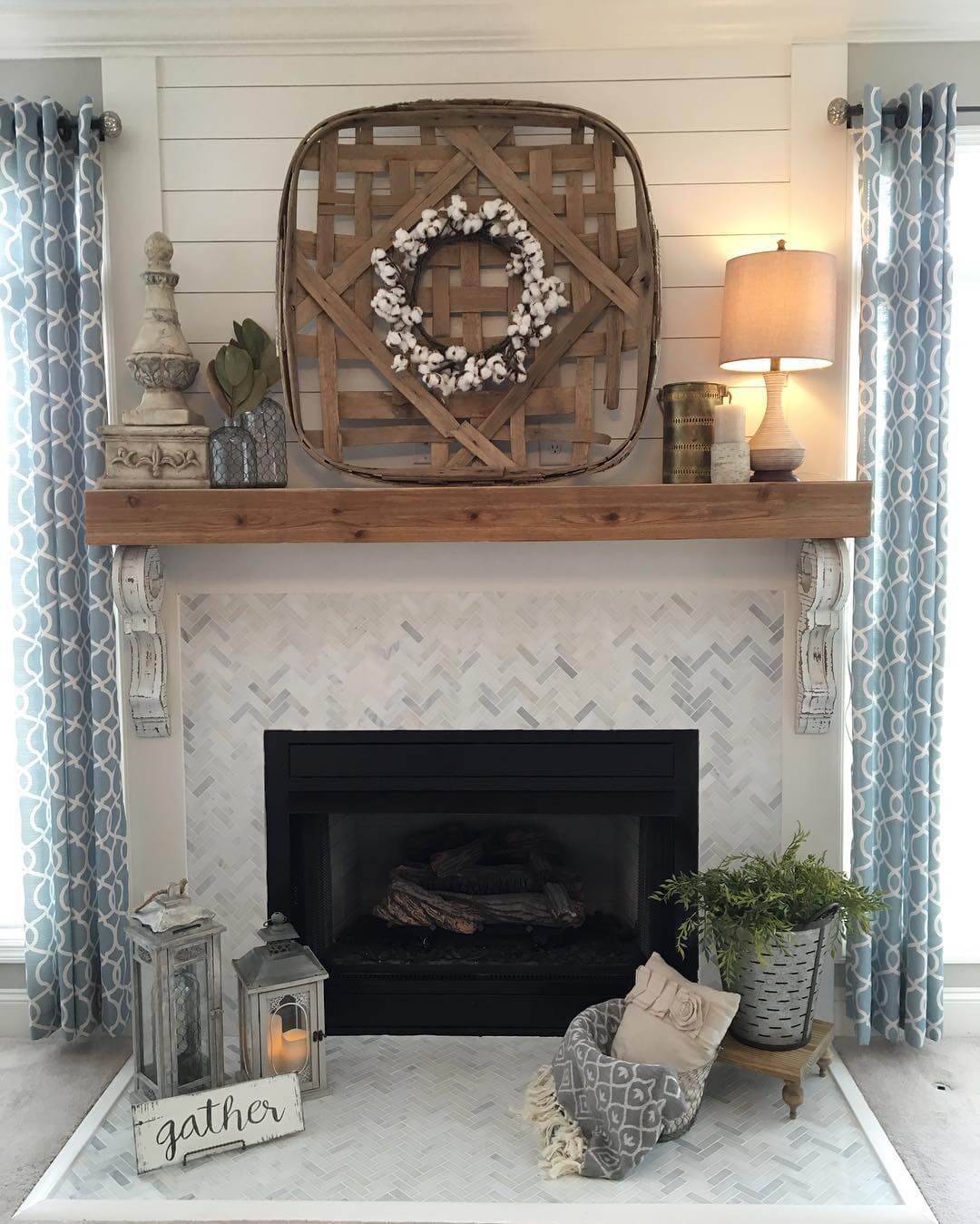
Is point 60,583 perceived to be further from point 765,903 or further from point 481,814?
point 765,903

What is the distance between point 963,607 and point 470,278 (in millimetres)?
1539

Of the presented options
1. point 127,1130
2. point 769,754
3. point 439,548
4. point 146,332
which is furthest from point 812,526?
point 127,1130

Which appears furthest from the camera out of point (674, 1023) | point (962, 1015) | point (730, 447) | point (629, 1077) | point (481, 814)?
point (481, 814)

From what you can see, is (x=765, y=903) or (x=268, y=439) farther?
(x=268, y=439)

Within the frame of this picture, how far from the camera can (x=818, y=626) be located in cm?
240

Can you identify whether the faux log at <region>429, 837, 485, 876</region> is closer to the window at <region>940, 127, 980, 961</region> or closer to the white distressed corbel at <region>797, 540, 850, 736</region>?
the white distressed corbel at <region>797, 540, 850, 736</region>

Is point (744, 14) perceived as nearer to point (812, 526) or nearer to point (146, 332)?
point (812, 526)

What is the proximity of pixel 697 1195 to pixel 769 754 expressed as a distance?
1.01m

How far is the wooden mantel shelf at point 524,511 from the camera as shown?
88.9 inches

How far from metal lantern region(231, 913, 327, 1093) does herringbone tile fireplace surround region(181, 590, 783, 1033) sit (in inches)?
20.7

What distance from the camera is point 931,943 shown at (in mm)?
2512

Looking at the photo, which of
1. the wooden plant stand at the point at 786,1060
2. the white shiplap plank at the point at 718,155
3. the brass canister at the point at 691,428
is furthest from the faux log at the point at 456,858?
the white shiplap plank at the point at 718,155

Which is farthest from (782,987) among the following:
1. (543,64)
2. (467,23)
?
(467,23)

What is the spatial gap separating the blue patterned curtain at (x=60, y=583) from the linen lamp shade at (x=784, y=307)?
153cm
